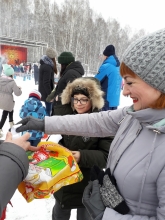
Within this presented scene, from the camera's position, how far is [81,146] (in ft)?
5.74

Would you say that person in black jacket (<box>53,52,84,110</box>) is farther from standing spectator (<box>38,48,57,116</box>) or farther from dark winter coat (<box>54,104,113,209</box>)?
dark winter coat (<box>54,104,113,209</box>)

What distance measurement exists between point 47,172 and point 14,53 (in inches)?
985

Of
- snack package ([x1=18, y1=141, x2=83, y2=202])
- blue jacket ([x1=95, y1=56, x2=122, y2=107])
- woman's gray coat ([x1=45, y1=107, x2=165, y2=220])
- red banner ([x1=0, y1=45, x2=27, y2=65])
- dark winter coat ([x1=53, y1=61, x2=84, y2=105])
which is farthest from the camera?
red banner ([x1=0, y1=45, x2=27, y2=65])

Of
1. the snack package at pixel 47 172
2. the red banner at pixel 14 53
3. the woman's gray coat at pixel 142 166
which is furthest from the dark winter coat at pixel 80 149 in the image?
the red banner at pixel 14 53

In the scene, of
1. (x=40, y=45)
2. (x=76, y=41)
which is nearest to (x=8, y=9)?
(x=76, y=41)

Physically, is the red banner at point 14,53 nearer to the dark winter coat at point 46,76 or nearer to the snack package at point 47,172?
the dark winter coat at point 46,76

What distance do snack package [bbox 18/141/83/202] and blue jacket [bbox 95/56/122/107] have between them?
325 cm

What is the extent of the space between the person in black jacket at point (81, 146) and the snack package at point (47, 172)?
301 millimetres

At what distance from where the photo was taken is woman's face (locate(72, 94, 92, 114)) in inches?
76.6

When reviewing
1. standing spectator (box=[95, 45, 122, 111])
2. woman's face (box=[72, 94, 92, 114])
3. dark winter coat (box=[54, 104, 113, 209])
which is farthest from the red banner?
dark winter coat (box=[54, 104, 113, 209])

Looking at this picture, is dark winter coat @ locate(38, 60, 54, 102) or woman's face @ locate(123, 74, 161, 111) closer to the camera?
woman's face @ locate(123, 74, 161, 111)

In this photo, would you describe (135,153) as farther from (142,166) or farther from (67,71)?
(67,71)

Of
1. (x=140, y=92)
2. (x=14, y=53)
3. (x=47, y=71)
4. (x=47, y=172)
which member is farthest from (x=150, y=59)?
(x=14, y=53)

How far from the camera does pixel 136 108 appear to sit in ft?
3.29
